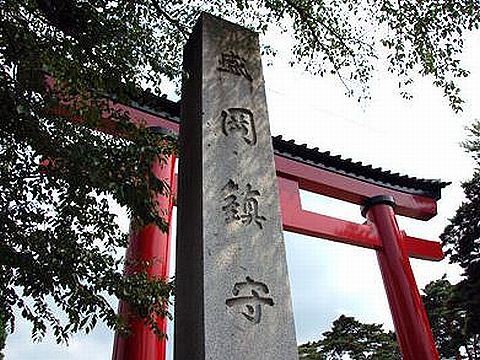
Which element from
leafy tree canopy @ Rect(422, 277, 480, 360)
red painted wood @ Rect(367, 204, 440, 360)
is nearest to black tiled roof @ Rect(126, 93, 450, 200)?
red painted wood @ Rect(367, 204, 440, 360)

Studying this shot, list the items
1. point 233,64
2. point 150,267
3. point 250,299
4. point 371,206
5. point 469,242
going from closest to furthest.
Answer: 1. point 250,299
2. point 233,64
3. point 150,267
4. point 371,206
5. point 469,242

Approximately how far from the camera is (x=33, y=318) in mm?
3020

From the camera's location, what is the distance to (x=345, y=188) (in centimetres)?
862

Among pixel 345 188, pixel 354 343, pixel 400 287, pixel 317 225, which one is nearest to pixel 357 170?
pixel 345 188

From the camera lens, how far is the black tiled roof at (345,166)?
712 centimetres

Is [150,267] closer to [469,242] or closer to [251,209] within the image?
[251,209]

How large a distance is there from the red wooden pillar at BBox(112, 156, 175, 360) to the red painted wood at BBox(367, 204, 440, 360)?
14.1 ft

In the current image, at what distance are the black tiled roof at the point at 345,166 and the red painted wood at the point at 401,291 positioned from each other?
832mm

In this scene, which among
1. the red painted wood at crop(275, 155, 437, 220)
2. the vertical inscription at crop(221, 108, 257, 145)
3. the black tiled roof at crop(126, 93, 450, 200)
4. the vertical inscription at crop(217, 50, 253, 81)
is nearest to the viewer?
the vertical inscription at crop(221, 108, 257, 145)

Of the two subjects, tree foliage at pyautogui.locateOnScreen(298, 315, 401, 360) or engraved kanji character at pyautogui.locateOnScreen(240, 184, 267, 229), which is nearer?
engraved kanji character at pyautogui.locateOnScreen(240, 184, 267, 229)

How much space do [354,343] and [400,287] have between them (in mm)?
14621

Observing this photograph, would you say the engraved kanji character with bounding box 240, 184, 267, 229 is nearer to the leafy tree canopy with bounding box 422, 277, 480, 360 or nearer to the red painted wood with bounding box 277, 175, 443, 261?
the red painted wood with bounding box 277, 175, 443, 261

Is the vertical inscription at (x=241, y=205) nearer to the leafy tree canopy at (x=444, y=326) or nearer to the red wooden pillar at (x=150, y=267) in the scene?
the red wooden pillar at (x=150, y=267)

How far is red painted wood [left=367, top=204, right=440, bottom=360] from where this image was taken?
23.7 ft
